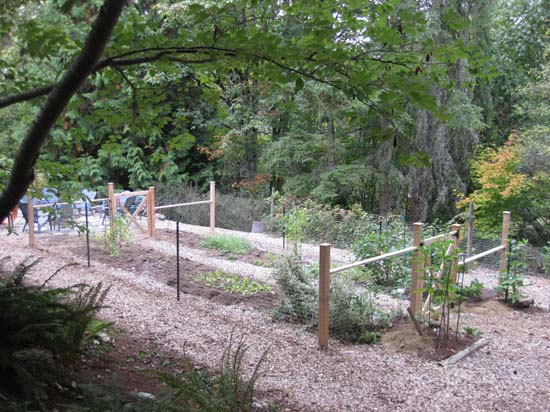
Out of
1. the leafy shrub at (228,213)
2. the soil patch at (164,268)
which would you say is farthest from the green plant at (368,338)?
the leafy shrub at (228,213)

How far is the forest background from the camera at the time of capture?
212 centimetres

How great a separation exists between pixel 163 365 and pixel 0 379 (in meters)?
1.44

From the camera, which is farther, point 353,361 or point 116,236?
point 116,236

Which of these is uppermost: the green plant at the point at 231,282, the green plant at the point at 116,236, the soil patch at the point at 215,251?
the green plant at the point at 116,236

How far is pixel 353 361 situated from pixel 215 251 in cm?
490

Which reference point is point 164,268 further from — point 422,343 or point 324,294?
point 422,343

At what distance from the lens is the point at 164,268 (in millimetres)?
7074

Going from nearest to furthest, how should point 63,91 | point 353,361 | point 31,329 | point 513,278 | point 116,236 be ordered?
point 63,91
point 31,329
point 353,361
point 513,278
point 116,236

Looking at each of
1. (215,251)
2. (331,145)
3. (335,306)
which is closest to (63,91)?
(335,306)

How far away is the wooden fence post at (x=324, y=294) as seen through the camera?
4.39 meters

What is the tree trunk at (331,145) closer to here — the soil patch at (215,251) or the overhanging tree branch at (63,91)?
the soil patch at (215,251)

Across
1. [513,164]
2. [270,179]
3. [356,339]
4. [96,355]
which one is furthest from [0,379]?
[270,179]

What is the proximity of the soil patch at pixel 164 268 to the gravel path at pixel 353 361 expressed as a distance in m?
0.26

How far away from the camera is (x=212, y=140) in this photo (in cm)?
1620
